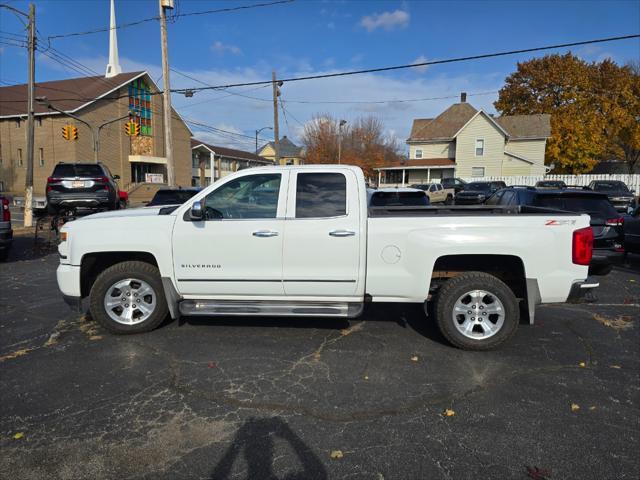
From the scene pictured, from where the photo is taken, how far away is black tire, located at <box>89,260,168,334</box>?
487 centimetres

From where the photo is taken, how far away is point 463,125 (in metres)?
44.0

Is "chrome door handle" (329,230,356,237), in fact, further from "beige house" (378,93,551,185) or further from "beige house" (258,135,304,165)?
"beige house" (258,135,304,165)

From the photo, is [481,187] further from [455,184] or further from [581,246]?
[581,246]

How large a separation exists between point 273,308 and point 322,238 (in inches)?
35.6

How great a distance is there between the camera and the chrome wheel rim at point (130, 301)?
16.1ft

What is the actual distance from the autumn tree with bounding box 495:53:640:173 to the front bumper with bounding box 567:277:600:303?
4612 centimetres

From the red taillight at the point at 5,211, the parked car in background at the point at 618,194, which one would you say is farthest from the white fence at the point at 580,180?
the red taillight at the point at 5,211

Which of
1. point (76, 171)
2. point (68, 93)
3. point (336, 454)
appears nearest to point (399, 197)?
point (336, 454)

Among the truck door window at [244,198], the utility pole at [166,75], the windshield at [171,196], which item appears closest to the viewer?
the truck door window at [244,198]

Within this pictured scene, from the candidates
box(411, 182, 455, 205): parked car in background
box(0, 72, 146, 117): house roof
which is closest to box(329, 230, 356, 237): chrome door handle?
box(411, 182, 455, 205): parked car in background

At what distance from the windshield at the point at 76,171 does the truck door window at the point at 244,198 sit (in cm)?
940

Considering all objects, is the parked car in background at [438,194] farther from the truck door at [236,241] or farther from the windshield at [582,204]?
the truck door at [236,241]

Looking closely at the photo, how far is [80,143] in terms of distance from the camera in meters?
33.5

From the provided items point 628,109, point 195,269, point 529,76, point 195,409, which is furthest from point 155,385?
point 529,76
